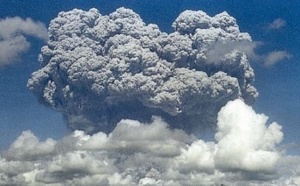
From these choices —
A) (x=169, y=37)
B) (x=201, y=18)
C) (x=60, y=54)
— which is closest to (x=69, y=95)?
(x=60, y=54)

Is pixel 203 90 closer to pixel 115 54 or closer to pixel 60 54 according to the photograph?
pixel 115 54

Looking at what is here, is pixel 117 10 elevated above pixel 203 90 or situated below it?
above

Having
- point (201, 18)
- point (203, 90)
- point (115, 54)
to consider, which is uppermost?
point (201, 18)

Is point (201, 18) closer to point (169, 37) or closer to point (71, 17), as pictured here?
point (169, 37)

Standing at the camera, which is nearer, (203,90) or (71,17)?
(203,90)

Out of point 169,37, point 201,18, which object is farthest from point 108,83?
point 201,18

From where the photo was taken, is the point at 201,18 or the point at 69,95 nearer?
the point at 201,18
